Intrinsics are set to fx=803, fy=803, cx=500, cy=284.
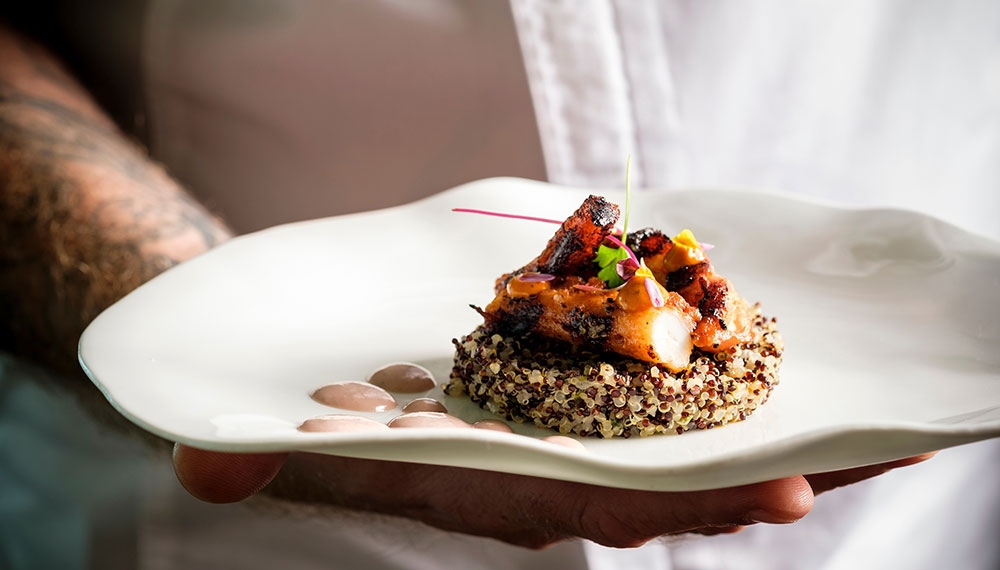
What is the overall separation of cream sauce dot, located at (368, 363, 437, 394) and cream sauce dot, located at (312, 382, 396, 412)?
0.05 metres

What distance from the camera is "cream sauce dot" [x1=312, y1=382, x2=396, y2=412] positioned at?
4.37 ft

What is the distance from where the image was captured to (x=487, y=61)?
3.09 m

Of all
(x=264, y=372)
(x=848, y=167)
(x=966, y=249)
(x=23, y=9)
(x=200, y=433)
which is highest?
(x=23, y=9)

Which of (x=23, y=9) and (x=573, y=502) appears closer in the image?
(x=573, y=502)

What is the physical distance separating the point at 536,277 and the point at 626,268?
0.54 feet

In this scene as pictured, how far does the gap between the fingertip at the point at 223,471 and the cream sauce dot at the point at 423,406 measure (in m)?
0.21

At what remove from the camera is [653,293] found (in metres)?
1.32

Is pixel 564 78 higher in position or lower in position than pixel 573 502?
higher

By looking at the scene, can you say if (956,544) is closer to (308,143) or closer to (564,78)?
(564,78)

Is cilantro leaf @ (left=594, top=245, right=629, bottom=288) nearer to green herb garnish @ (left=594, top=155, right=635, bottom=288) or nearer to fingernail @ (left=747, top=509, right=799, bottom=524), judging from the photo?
green herb garnish @ (left=594, top=155, right=635, bottom=288)

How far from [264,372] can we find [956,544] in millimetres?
2959

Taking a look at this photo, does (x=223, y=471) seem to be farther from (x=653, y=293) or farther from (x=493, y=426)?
(x=653, y=293)

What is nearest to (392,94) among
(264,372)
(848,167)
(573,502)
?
(848,167)

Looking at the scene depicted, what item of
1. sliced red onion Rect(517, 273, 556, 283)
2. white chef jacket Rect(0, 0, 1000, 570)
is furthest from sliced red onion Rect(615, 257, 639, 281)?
white chef jacket Rect(0, 0, 1000, 570)
